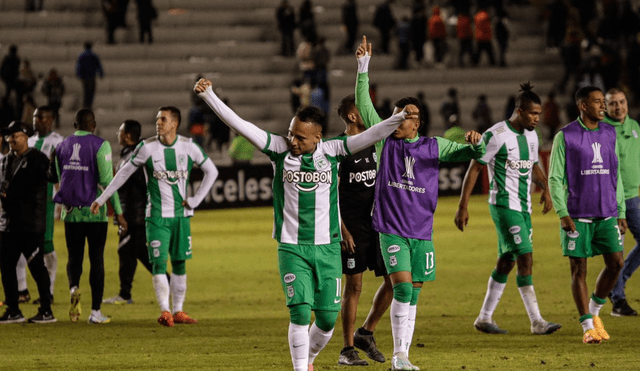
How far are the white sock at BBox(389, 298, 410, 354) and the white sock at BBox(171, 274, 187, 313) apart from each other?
11.0 feet

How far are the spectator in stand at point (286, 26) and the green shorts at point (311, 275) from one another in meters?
24.5

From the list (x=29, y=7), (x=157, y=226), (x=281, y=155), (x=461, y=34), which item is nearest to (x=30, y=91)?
(x=29, y=7)

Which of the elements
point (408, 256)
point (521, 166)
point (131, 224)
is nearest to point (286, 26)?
point (131, 224)

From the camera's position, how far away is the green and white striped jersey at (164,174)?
10359 millimetres

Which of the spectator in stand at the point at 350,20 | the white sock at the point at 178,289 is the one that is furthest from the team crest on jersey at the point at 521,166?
the spectator in stand at the point at 350,20

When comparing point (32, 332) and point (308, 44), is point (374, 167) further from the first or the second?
point (308, 44)

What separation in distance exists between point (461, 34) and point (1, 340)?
2457 centimetres

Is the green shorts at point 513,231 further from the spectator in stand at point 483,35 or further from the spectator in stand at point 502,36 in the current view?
the spectator in stand at point 502,36

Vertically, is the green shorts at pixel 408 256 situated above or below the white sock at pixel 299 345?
above

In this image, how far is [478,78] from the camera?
33.5m

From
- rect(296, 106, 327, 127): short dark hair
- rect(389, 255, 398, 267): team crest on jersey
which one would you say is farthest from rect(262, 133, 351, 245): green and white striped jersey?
rect(389, 255, 398, 267): team crest on jersey

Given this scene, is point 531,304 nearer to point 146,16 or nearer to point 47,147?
point 47,147

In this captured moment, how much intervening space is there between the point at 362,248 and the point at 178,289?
2.87 metres

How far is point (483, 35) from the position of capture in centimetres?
3234
